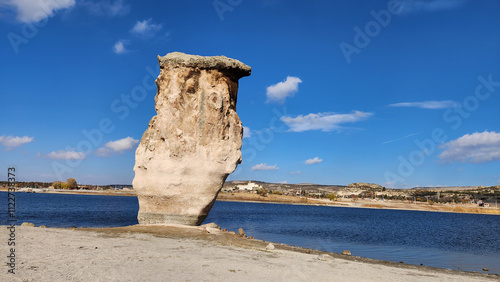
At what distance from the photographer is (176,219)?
1570cm

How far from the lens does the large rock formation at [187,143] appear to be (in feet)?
51.5

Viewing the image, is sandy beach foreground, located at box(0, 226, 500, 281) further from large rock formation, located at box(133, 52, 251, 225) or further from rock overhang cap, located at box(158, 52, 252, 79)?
rock overhang cap, located at box(158, 52, 252, 79)

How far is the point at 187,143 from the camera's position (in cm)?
1597

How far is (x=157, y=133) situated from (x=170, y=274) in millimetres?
10003

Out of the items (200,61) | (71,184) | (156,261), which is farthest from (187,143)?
(71,184)

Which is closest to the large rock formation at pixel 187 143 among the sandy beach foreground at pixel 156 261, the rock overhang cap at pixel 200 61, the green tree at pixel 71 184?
the rock overhang cap at pixel 200 61

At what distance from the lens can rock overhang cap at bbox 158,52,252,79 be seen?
1634 cm

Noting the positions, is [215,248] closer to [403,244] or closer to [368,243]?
[368,243]

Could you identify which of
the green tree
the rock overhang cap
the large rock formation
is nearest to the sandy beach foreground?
the large rock formation

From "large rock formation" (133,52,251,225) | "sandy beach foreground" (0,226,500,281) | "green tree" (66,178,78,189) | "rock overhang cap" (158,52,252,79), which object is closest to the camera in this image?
"sandy beach foreground" (0,226,500,281)

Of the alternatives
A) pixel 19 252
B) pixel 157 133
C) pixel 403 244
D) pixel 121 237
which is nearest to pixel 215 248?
pixel 121 237

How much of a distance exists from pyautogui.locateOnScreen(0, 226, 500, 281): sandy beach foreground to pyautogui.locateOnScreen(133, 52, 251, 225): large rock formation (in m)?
3.17

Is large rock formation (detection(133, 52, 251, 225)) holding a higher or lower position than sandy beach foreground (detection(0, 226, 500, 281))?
higher

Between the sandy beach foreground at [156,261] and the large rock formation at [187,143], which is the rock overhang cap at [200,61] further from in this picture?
the sandy beach foreground at [156,261]
